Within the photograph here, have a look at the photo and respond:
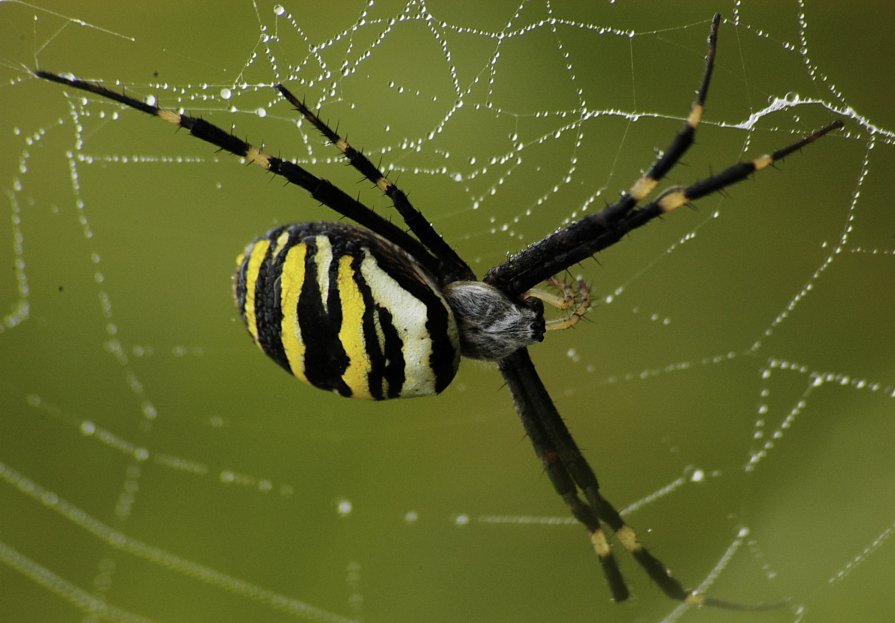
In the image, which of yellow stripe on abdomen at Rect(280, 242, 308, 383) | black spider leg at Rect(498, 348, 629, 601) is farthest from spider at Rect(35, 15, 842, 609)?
black spider leg at Rect(498, 348, 629, 601)

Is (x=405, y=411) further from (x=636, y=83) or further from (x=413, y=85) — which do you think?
(x=636, y=83)

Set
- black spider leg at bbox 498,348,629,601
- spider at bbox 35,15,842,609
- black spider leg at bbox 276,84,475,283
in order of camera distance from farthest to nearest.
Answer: black spider leg at bbox 498,348,629,601 → black spider leg at bbox 276,84,475,283 → spider at bbox 35,15,842,609

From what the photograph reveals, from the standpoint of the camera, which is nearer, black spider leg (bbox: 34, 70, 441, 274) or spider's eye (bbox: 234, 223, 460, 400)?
spider's eye (bbox: 234, 223, 460, 400)

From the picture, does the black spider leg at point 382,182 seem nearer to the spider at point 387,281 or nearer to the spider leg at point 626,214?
the spider at point 387,281

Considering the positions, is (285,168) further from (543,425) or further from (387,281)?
(543,425)

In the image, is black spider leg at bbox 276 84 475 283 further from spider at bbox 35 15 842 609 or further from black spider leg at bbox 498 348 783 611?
black spider leg at bbox 498 348 783 611

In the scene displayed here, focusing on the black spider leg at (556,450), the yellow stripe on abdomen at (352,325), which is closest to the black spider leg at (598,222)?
the black spider leg at (556,450)

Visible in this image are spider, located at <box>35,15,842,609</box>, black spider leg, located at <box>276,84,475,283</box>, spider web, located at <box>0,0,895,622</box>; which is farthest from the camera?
spider web, located at <box>0,0,895,622</box>

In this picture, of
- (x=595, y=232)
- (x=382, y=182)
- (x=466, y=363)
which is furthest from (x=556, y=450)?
(x=382, y=182)
